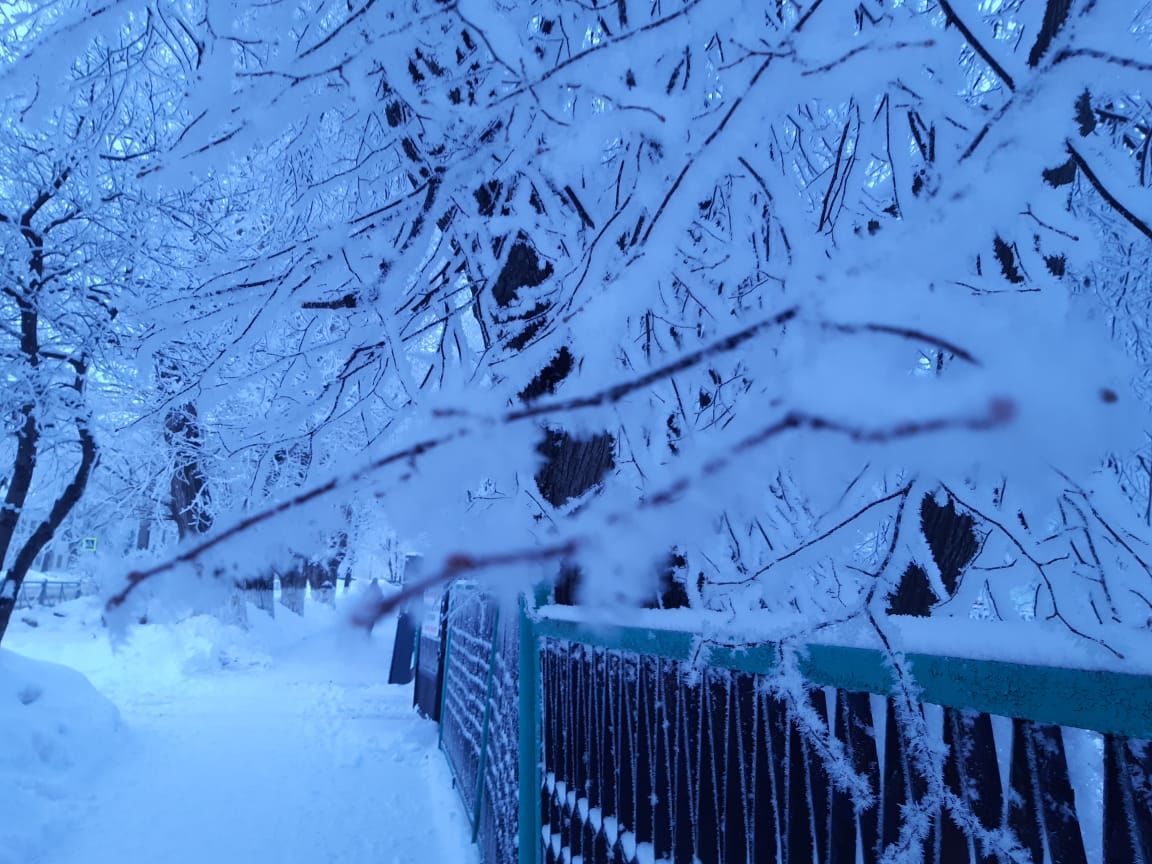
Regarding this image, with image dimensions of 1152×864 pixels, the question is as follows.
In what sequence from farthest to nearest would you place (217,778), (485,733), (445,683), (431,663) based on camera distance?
(431,663) < (445,683) < (217,778) < (485,733)

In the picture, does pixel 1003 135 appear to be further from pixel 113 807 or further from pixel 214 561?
pixel 113 807

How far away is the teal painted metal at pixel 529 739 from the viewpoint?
313 centimetres

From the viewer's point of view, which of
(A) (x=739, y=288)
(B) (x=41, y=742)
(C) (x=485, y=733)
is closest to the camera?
(A) (x=739, y=288)

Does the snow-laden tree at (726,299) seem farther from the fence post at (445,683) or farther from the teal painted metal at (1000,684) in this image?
the fence post at (445,683)

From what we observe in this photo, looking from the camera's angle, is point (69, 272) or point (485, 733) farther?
point (69, 272)

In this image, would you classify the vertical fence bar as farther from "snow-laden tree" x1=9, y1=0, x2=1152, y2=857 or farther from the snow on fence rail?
the snow on fence rail

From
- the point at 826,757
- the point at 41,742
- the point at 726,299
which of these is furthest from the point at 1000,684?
the point at 41,742

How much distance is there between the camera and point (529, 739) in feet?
10.7

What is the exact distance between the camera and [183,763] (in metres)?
7.12

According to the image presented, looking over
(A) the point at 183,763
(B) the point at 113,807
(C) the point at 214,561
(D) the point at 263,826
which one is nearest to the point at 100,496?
(A) the point at 183,763

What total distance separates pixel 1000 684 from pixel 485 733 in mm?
4334

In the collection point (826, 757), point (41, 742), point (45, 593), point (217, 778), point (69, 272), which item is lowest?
point (45, 593)

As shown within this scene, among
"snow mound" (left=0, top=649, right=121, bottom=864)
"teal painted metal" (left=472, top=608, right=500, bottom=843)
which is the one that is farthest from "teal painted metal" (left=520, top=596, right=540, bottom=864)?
"snow mound" (left=0, top=649, right=121, bottom=864)

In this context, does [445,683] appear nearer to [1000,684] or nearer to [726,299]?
[726,299]
